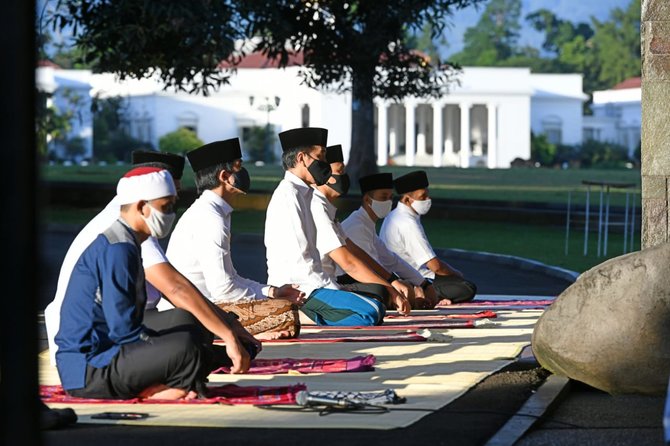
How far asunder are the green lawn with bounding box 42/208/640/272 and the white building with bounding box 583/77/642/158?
252 feet

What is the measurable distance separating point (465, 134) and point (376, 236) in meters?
81.7

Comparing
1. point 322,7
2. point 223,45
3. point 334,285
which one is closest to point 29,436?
point 334,285

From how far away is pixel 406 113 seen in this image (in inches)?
3757

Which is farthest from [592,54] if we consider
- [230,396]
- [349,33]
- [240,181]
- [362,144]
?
[230,396]

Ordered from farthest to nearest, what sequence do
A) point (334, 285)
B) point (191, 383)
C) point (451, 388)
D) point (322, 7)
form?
point (322, 7) < point (334, 285) < point (451, 388) < point (191, 383)

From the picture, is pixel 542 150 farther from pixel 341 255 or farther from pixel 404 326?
pixel 404 326

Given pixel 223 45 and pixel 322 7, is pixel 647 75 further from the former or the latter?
pixel 322 7

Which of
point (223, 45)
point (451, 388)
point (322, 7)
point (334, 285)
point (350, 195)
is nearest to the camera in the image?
point (451, 388)

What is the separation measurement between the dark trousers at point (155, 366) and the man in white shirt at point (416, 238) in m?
6.48

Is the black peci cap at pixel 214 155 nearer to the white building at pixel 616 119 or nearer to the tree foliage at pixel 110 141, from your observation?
the tree foliage at pixel 110 141

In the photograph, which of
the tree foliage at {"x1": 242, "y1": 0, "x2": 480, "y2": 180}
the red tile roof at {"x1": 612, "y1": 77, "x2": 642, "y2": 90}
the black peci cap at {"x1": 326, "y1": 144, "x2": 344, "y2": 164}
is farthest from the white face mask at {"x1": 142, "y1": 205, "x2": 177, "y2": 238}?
the red tile roof at {"x1": 612, "y1": 77, "x2": 642, "y2": 90}

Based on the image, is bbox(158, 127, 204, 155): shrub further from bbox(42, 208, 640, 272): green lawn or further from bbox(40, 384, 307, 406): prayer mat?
bbox(40, 384, 307, 406): prayer mat

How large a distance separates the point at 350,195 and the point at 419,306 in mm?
21966

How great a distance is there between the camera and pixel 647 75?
12.6 m
